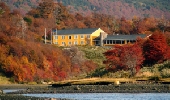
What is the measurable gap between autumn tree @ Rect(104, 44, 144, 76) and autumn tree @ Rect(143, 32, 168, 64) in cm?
211

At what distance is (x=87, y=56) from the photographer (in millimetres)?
113875

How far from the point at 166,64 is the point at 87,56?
138 ft

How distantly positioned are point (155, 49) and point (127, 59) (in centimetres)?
595

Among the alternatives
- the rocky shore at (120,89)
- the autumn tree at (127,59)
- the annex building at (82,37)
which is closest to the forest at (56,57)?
the autumn tree at (127,59)

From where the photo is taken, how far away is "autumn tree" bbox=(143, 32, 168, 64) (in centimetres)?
8019

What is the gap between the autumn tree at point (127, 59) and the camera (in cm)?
7644

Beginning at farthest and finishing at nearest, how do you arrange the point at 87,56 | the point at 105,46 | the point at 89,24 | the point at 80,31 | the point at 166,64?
the point at 89,24 < the point at 80,31 < the point at 105,46 < the point at 87,56 < the point at 166,64

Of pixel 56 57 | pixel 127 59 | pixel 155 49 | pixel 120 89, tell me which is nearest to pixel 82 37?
pixel 56 57

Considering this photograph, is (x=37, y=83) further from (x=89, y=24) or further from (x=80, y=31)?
(x=89, y=24)

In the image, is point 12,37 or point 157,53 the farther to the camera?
point 12,37

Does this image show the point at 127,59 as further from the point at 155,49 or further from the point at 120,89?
the point at 120,89

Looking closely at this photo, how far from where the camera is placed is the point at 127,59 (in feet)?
256

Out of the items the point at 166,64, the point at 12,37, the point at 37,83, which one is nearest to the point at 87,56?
the point at 12,37

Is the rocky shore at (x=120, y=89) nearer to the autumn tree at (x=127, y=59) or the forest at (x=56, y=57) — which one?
the autumn tree at (x=127, y=59)
